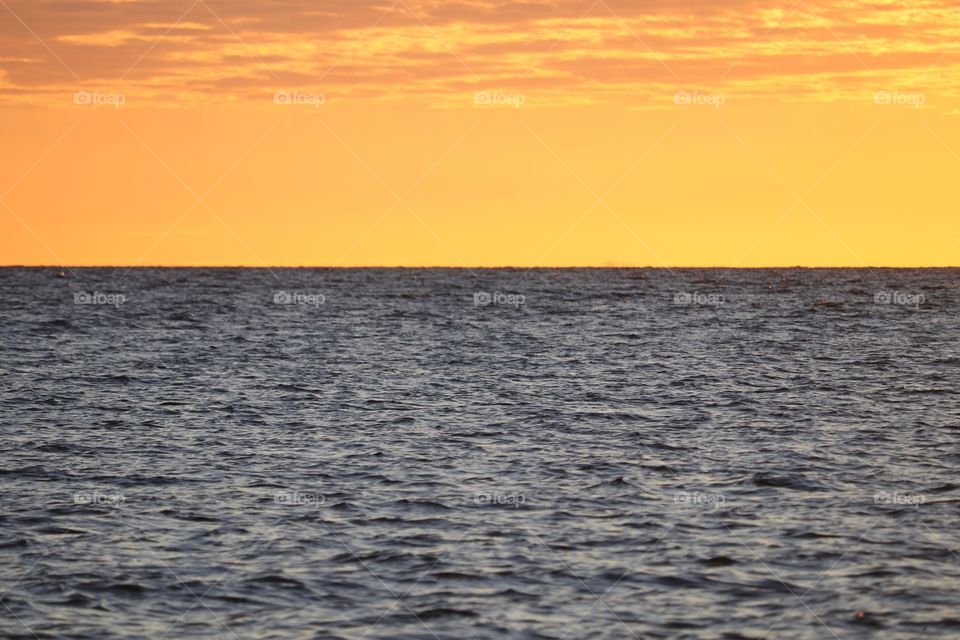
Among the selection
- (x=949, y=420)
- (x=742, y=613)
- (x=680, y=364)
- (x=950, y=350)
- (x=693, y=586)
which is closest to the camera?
(x=742, y=613)

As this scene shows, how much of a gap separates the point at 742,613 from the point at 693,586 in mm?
1398

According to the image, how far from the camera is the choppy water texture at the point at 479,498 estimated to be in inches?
714

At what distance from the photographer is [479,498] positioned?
25.2m

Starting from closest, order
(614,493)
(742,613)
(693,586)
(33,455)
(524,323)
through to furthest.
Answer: (742,613), (693,586), (614,493), (33,455), (524,323)

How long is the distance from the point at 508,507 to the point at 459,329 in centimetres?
6179

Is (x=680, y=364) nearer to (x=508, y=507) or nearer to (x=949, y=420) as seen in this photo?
(x=949, y=420)

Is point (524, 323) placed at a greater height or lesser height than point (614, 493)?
greater

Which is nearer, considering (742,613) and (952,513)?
(742,613)

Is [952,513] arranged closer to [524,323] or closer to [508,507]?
[508,507]

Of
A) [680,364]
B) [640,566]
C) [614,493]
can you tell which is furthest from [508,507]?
[680,364]

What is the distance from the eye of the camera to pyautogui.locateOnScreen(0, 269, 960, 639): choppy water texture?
18125 millimetres

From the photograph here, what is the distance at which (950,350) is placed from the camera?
63219 mm

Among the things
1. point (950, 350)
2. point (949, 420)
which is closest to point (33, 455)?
point (949, 420)

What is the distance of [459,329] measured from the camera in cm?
8600
